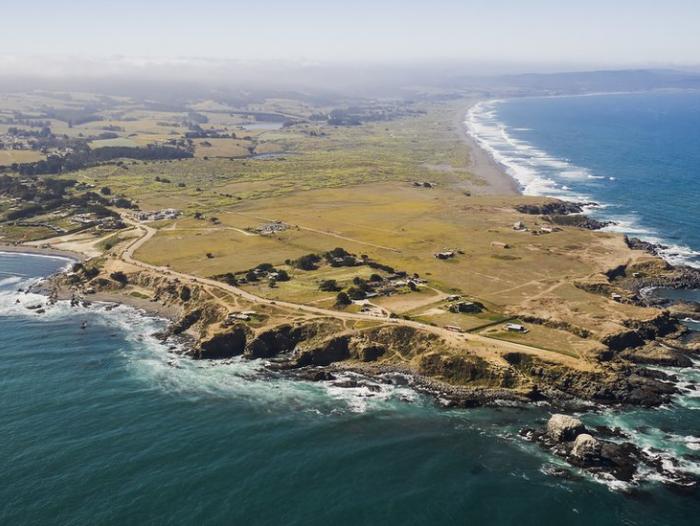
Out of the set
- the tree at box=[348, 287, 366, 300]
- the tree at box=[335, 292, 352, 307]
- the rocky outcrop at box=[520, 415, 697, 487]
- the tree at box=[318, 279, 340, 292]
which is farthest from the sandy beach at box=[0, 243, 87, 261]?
the rocky outcrop at box=[520, 415, 697, 487]

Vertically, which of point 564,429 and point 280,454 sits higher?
point 564,429

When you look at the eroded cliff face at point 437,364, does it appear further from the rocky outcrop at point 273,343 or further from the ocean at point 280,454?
the ocean at point 280,454

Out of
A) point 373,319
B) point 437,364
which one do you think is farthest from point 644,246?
point 437,364

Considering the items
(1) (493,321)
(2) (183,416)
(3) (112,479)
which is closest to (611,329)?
(1) (493,321)

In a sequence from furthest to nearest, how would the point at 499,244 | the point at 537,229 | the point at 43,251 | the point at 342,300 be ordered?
the point at 43,251 < the point at 537,229 < the point at 499,244 < the point at 342,300

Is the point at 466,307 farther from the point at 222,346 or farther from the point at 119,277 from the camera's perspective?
the point at 119,277

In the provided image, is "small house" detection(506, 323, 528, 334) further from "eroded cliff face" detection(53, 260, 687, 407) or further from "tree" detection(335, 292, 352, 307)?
"tree" detection(335, 292, 352, 307)

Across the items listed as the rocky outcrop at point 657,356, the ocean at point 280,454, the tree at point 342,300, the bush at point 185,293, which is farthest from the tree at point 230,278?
the rocky outcrop at point 657,356

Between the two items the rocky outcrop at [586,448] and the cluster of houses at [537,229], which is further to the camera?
the cluster of houses at [537,229]
